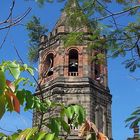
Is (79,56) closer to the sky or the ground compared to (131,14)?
closer to the sky

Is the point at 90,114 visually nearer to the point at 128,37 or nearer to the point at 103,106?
the point at 103,106

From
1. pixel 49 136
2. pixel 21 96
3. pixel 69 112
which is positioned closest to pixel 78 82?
pixel 69 112

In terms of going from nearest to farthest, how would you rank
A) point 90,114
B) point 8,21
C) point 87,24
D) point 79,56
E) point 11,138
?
point 8,21
point 11,138
point 87,24
point 90,114
point 79,56

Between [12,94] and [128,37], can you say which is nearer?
[12,94]

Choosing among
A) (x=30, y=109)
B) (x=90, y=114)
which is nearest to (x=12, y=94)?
(x=30, y=109)

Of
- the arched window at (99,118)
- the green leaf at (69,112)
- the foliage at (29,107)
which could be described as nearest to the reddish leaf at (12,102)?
the foliage at (29,107)

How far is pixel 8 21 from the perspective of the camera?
5.08 feet

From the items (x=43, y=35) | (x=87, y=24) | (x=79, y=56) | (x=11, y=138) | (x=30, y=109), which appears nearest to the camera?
(x=11, y=138)

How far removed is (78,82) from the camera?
720 inches

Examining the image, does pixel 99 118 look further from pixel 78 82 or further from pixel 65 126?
pixel 65 126

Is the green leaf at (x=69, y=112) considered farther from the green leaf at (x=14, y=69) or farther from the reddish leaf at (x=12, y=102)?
the reddish leaf at (x=12, y=102)

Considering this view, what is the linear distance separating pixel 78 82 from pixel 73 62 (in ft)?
4.72

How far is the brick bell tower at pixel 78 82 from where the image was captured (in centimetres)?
1809

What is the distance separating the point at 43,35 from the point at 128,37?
15.9 m
